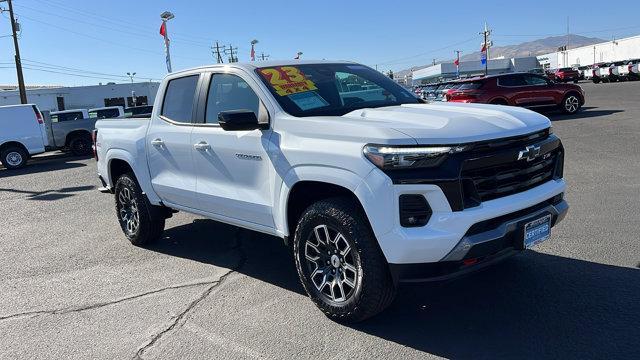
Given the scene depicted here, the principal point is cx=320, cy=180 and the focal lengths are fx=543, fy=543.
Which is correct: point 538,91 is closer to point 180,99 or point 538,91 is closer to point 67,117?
point 180,99

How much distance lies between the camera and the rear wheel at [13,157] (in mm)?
17453

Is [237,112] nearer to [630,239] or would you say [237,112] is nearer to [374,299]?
[374,299]

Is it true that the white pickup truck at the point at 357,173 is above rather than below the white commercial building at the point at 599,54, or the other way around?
below

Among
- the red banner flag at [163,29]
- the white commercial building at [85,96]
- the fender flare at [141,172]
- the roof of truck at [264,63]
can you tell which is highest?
the red banner flag at [163,29]

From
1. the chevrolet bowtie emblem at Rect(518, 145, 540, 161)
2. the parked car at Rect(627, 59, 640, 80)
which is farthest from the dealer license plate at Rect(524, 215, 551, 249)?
the parked car at Rect(627, 59, 640, 80)

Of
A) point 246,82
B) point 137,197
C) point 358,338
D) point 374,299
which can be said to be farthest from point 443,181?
point 137,197

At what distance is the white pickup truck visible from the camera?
335cm

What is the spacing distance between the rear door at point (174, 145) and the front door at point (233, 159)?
17cm

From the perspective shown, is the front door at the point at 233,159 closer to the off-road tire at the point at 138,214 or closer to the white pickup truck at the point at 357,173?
the white pickup truck at the point at 357,173

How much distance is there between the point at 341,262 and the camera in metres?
3.82

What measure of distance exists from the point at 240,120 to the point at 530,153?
82.9 inches

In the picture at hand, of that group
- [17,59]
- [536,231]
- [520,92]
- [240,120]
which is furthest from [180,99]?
[17,59]

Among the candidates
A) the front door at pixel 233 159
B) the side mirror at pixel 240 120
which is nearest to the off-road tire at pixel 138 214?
the front door at pixel 233 159

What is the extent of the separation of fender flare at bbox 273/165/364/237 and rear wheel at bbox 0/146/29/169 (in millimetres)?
16347
